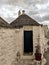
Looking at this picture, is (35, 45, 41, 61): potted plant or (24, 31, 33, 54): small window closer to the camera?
(35, 45, 41, 61): potted plant

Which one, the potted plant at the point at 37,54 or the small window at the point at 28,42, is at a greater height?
the small window at the point at 28,42

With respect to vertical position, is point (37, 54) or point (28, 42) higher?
point (28, 42)

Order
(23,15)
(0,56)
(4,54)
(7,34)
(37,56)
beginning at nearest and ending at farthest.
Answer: (0,56) → (4,54) → (7,34) → (37,56) → (23,15)

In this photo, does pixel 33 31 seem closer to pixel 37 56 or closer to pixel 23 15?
pixel 37 56

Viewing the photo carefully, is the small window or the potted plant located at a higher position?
the small window

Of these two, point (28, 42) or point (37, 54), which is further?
point (28, 42)

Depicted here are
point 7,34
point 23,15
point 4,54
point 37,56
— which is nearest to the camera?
point 4,54

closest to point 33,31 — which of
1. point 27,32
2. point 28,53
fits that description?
point 27,32

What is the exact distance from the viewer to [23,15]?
11.0 metres

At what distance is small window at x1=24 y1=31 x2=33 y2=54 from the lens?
9239 mm

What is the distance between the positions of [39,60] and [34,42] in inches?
37.0

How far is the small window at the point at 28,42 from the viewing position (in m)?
9.24

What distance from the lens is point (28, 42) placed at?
9461 millimetres

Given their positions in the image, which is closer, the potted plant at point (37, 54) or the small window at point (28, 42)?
the potted plant at point (37, 54)
